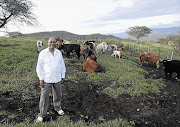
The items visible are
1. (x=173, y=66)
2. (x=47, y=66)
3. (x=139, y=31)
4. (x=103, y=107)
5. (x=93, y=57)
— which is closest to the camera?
(x=47, y=66)

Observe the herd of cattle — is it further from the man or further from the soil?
the man

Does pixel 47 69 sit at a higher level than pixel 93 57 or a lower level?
higher

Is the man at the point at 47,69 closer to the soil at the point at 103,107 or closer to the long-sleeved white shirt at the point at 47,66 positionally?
the long-sleeved white shirt at the point at 47,66

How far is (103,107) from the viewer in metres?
4.62

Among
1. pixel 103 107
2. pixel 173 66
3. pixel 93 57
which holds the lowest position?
pixel 103 107

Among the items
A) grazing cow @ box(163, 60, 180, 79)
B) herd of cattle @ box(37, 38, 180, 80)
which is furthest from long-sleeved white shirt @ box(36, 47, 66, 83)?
grazing cow @ box(163, 60, 180, 79)

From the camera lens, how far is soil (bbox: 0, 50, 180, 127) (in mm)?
3906

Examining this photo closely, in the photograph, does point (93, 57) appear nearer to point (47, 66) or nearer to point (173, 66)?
point (173, 66)

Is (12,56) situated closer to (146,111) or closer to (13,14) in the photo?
(13,14)

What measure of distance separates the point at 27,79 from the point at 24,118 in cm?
304

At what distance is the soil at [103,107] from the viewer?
3.91 m

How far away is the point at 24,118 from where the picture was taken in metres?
3.73

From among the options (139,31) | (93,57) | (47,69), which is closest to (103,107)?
(47,69)

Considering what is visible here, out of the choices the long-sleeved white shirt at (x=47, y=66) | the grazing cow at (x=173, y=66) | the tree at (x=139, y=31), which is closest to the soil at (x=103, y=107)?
the long-sleeved white shirt at (x=47, y=66)
